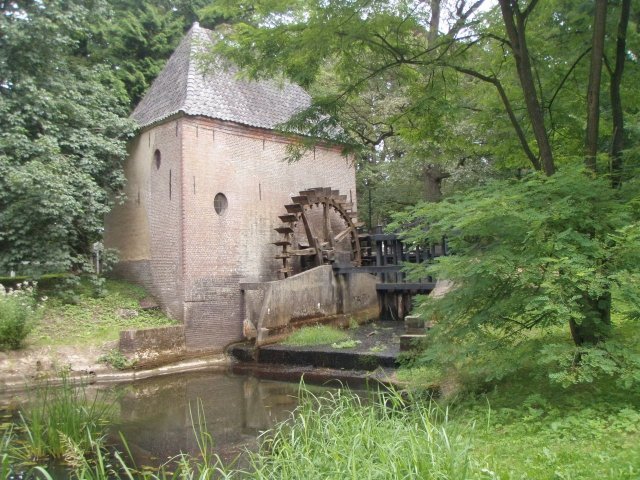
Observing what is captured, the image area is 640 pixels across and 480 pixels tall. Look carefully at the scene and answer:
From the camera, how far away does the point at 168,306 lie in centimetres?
1152

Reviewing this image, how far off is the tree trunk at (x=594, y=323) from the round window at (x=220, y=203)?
28.9ft

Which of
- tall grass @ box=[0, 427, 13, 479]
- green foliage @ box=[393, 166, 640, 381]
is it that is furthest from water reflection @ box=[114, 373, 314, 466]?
green foliage @ box=[393, 166, 640, 381]

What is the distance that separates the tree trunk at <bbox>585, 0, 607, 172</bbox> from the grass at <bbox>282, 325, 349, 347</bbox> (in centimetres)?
661

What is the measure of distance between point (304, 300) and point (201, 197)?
309 centimetres

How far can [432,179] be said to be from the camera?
1698cm

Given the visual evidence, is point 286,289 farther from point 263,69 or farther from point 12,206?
point 263,69

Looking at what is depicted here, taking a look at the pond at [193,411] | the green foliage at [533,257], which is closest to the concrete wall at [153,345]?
the pond at [193,411]

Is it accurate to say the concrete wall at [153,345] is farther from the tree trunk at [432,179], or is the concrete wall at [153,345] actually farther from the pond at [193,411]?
the tree trunk at [432,179]

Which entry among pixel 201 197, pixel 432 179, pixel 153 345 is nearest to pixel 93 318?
pixel 153 345

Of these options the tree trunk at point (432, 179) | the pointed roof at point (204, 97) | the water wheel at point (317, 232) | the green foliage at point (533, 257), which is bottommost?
the green foliage at point (533, 257)

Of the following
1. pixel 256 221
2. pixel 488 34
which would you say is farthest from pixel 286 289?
pixel 488 34

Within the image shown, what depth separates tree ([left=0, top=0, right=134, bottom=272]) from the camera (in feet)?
33.0

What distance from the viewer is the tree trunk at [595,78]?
476cm

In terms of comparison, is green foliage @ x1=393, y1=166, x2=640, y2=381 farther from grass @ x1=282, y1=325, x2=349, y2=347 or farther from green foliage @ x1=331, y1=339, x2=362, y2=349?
grass @ x1=282, y1=325, x2=349, y2=347
